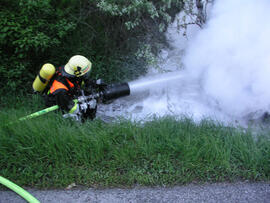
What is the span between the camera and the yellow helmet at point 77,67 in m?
3.60

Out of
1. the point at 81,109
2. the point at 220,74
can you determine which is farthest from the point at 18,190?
the point at 220,74

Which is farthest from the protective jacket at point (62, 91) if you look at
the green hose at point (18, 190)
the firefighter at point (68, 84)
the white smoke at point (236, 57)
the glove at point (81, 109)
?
the white smoke at point (236, 57)

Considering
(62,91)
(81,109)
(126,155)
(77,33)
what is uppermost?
(77,33)

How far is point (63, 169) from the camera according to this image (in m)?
2.89

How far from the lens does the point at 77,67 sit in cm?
358

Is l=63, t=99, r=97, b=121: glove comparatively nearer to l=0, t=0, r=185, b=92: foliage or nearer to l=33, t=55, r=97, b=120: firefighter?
l=33, t=55, r=97, b=120: firefighter

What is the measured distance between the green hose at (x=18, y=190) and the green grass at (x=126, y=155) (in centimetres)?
15

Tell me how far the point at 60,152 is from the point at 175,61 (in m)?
3.36

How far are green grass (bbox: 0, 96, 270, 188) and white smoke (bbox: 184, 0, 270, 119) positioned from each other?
980 mm

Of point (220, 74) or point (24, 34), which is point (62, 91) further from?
point (220, 74)

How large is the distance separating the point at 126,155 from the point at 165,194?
24.0 inches

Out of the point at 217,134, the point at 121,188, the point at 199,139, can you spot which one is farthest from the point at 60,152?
the point at 217,134

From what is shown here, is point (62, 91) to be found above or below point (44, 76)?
below

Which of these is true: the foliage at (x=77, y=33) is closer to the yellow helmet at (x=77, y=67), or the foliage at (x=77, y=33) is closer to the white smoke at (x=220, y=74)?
the white smoke at (x=220, y=74)
